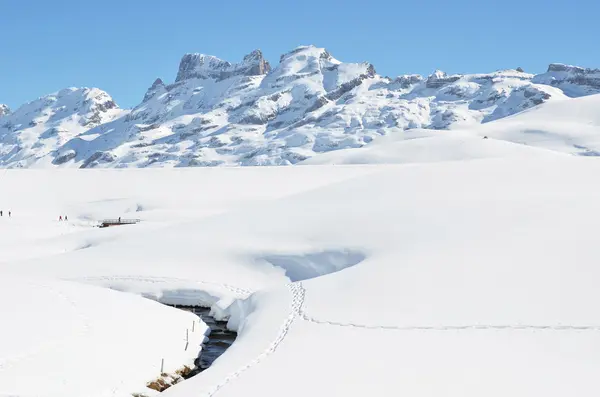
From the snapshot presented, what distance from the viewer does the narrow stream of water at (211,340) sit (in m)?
23.7

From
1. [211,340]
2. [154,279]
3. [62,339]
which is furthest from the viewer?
[154,279]

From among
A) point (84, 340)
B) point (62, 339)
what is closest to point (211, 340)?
point (84, 340)

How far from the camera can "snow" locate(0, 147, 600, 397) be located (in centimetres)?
1806

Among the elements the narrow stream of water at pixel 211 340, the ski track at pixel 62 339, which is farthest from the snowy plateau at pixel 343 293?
the narrow stream of water at pixel 211 340

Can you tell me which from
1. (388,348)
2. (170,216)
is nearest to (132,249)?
(170,216)

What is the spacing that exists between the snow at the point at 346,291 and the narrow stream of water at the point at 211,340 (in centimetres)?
59

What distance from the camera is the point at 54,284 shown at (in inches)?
1205

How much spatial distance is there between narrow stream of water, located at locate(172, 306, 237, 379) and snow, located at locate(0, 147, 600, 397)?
0.59 meters

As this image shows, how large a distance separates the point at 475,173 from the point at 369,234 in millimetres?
17855

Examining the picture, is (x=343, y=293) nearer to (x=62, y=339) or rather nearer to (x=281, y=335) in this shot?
(x=281, y=335)

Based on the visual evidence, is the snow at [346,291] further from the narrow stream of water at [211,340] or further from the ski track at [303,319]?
the narrow stream of water at [211,340]

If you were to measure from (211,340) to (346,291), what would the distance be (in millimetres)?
6565

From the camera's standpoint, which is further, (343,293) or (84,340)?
(343,293)

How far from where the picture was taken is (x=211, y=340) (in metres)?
27.3
